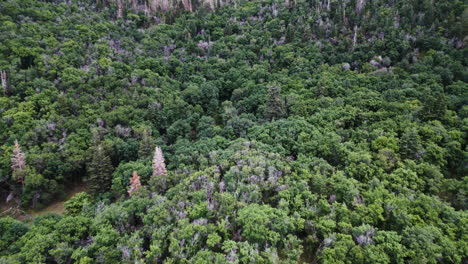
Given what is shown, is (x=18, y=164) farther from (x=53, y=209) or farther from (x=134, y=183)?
(x=134, y=183)

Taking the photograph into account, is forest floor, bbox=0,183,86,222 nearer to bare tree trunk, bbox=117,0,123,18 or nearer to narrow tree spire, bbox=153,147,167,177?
narrow tree spire, bbox=153,147,167,177

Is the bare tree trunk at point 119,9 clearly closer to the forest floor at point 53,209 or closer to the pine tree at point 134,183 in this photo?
the forest floor at point 53,209

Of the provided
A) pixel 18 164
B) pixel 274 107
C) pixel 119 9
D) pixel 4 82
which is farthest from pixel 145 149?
pixel 119 9

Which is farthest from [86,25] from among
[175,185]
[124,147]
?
[175,185]

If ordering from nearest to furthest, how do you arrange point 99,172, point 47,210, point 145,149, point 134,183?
point 134,183, point 99,172, point 47,210, point 145,149

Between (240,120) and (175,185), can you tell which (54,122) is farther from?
(240,120)

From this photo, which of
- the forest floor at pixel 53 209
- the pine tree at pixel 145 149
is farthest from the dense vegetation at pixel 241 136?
the forest floor at pixel 53 209
